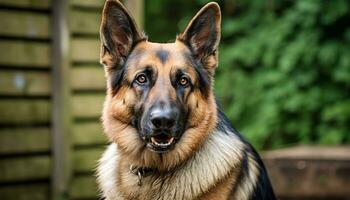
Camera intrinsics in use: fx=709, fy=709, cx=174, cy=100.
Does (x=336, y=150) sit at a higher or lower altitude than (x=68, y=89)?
lower

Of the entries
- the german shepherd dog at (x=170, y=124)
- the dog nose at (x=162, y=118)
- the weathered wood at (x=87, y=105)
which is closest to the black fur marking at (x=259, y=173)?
the german shepherd dog at (x=170, y=124)

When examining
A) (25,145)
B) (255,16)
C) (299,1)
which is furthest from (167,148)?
(255,16)

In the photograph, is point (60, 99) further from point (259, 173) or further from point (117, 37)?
point (259, 173)

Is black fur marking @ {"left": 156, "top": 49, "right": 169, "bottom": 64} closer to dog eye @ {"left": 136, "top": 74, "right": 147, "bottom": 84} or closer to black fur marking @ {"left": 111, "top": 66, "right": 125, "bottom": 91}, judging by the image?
dog eye @ {"left": 136, "top": 74, "right": 147, "bottom": 84}

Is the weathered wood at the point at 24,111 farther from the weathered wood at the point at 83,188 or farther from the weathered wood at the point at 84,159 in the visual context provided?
the weathered wood at the point at 83,188

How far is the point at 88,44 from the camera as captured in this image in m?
6.90

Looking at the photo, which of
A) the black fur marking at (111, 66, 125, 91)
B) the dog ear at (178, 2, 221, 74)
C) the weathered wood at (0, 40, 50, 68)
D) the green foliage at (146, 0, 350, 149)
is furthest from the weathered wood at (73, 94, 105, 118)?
the green foliage at (146, 0, 350, 149)

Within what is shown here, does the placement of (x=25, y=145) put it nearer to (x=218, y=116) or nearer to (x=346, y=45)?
(x=218, y=116)

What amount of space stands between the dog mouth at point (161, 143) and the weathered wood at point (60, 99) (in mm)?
2744

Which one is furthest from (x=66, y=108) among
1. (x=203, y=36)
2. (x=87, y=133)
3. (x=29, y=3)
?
(x=203, y=36)

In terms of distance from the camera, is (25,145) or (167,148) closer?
(167,148)

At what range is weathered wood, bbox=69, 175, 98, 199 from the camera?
22.3 feet

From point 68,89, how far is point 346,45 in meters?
3.72

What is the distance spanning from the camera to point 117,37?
14.1 feet
